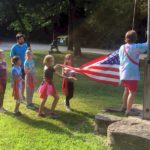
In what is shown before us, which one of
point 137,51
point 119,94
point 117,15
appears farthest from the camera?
point 117,15

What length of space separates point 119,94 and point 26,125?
4687 millimetres

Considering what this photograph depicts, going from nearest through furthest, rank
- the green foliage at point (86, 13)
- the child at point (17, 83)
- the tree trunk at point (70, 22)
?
the child at point (17, 83), the green foliage at point (86, 13), the tree trunk at point (70, 22)

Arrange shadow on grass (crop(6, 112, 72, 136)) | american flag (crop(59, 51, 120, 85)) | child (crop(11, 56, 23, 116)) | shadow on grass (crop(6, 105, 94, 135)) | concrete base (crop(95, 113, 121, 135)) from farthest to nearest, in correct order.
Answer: child (crop(11, 56, 23, 116)) < american flag (crop(59, 51, 120, 85)) < shadow on grass (crop(6, 105, 94, 135)) < shadow on grass (crop(6, 112, 72, 136)) < concrete base (crop(95, 113, 121, 135))

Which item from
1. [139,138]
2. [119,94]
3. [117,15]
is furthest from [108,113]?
[117,15]

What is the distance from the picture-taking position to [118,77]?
8.35 meters

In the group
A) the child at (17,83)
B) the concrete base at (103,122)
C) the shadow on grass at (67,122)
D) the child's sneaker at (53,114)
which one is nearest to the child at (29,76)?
the child at (17,83)

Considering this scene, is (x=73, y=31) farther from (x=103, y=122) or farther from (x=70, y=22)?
(x=103, y=122)

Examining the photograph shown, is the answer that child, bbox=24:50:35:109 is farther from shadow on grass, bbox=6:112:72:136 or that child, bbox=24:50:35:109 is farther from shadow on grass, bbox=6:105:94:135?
shadow on grass, bbox=6:112:72:136

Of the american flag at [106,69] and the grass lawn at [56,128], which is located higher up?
the american flag at [106,69]

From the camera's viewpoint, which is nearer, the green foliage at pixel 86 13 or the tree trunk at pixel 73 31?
the green foliage at pixel 86 13

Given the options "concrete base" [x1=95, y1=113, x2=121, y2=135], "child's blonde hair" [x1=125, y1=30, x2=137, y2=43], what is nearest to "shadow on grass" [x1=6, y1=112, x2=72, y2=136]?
"concrete base" [x1=95, y1=113, x2=121, y2=135]

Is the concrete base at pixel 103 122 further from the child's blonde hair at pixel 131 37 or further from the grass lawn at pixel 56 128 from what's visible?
the child's blonde hair at pixel 131 37

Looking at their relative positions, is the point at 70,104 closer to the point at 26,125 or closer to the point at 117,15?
the point at 26,125

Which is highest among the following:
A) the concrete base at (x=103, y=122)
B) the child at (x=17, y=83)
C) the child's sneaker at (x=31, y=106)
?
the child at (x=17, y=83)
